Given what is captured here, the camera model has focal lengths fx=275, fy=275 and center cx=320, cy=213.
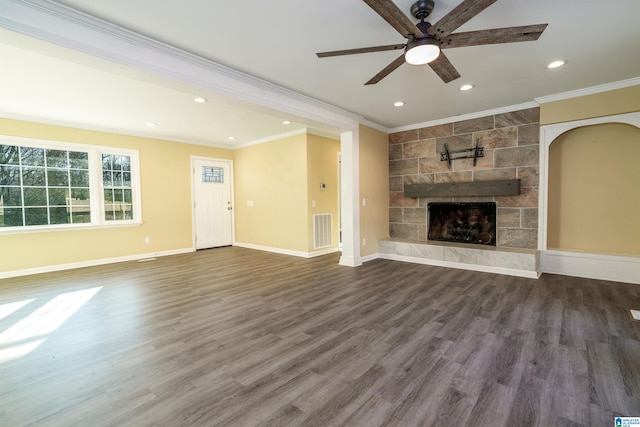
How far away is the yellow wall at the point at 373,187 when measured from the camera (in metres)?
5.23

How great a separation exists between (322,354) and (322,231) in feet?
13.2

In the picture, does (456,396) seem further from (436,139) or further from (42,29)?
(436,139)

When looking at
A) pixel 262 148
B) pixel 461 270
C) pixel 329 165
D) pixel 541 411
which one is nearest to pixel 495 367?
pixel 541 411

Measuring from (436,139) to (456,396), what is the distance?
15.1 feet

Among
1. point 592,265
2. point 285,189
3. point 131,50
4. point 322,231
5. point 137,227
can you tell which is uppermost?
point 131,50

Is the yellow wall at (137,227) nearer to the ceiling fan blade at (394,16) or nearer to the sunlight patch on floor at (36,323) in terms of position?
the sunlight patch on floor at (36,323)

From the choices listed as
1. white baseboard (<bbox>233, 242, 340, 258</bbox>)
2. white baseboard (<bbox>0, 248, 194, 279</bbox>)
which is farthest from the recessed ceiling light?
white baseboard (<bbox>0, 248, 194, 279</bbox>)

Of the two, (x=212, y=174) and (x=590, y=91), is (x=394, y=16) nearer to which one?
(x=590, y=91)

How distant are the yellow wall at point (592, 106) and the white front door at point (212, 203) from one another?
21.9 ft

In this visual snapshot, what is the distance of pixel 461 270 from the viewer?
4.55 metres

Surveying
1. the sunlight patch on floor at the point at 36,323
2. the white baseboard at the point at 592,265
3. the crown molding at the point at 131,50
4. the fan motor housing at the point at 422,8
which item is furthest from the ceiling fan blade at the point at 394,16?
the white baseboard at the point at 592,265

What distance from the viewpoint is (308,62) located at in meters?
2.93

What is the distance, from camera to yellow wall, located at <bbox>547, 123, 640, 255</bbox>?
153 inches

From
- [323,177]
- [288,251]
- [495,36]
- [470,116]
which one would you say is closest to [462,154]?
[470,116]
